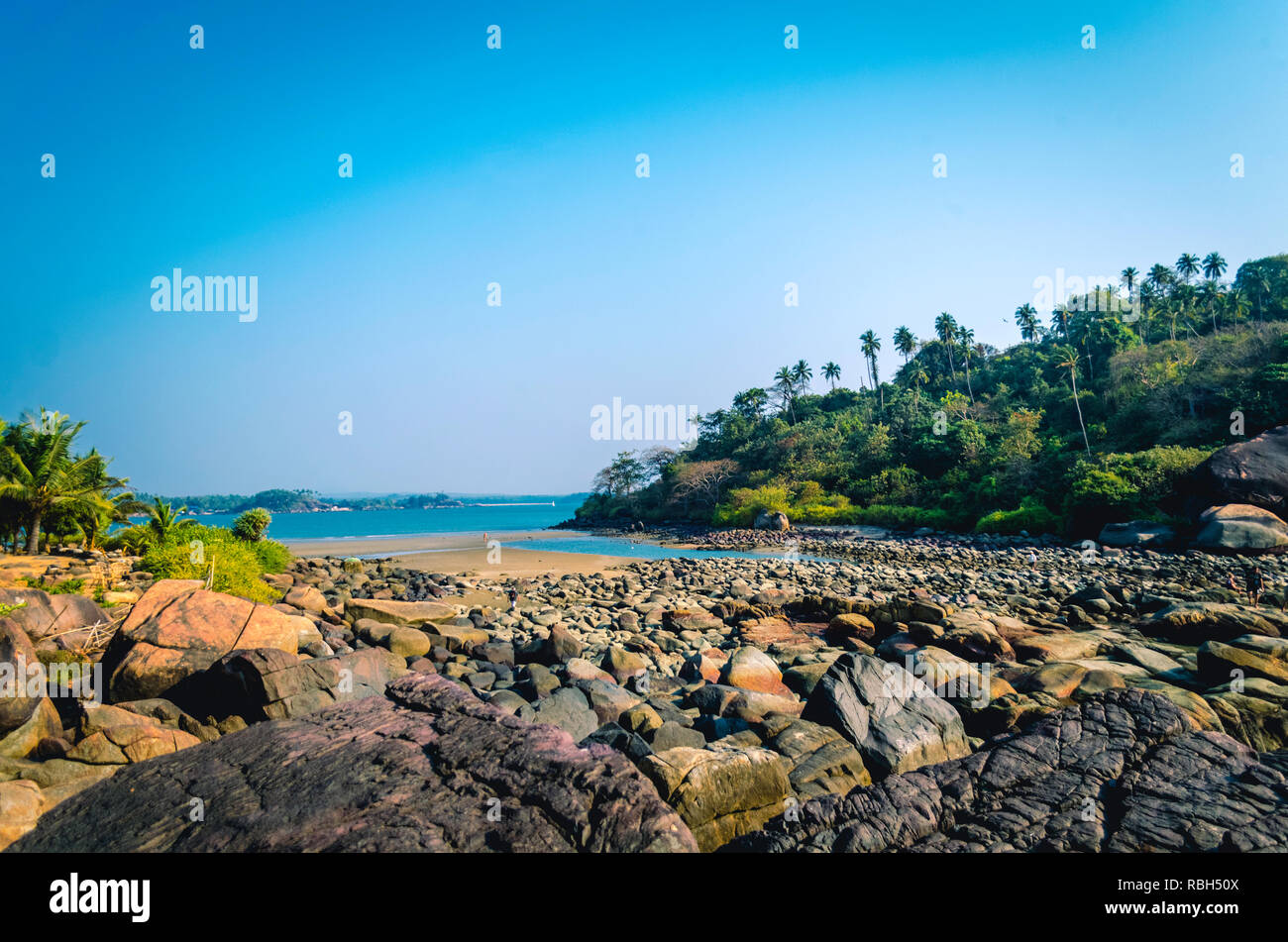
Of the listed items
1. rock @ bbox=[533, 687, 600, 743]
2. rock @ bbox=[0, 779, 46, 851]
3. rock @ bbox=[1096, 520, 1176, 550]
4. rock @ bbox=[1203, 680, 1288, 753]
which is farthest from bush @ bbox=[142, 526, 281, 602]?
rock @ bbox=[1096, 520, 1176, 550]

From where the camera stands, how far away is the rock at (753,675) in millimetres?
8172

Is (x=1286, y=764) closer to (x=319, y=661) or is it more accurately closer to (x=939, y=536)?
(x=319, y=661)

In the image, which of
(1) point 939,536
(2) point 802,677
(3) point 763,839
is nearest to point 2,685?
(3) point 763,839

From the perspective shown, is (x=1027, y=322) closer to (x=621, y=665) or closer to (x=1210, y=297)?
(x=1210, y=297)

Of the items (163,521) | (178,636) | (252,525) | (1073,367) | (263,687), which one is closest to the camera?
(263,687)

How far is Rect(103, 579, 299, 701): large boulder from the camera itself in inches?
253

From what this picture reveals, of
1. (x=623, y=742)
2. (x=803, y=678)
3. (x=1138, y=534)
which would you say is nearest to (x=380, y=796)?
(x=623, y=742)

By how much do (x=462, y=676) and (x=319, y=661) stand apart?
257 cm

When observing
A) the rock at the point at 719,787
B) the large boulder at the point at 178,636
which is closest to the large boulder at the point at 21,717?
the large boulder at the point at 178,636

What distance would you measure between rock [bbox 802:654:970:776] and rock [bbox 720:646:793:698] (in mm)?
1753

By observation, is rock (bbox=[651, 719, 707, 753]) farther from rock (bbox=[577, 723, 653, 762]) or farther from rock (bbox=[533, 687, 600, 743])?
rock (bbox=[533, 687, 600, 743])

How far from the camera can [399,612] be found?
12.3 metres

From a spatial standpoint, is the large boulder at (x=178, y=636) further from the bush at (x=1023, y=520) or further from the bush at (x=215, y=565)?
the bush at (x=1023, y=520)

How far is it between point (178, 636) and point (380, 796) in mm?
5104
